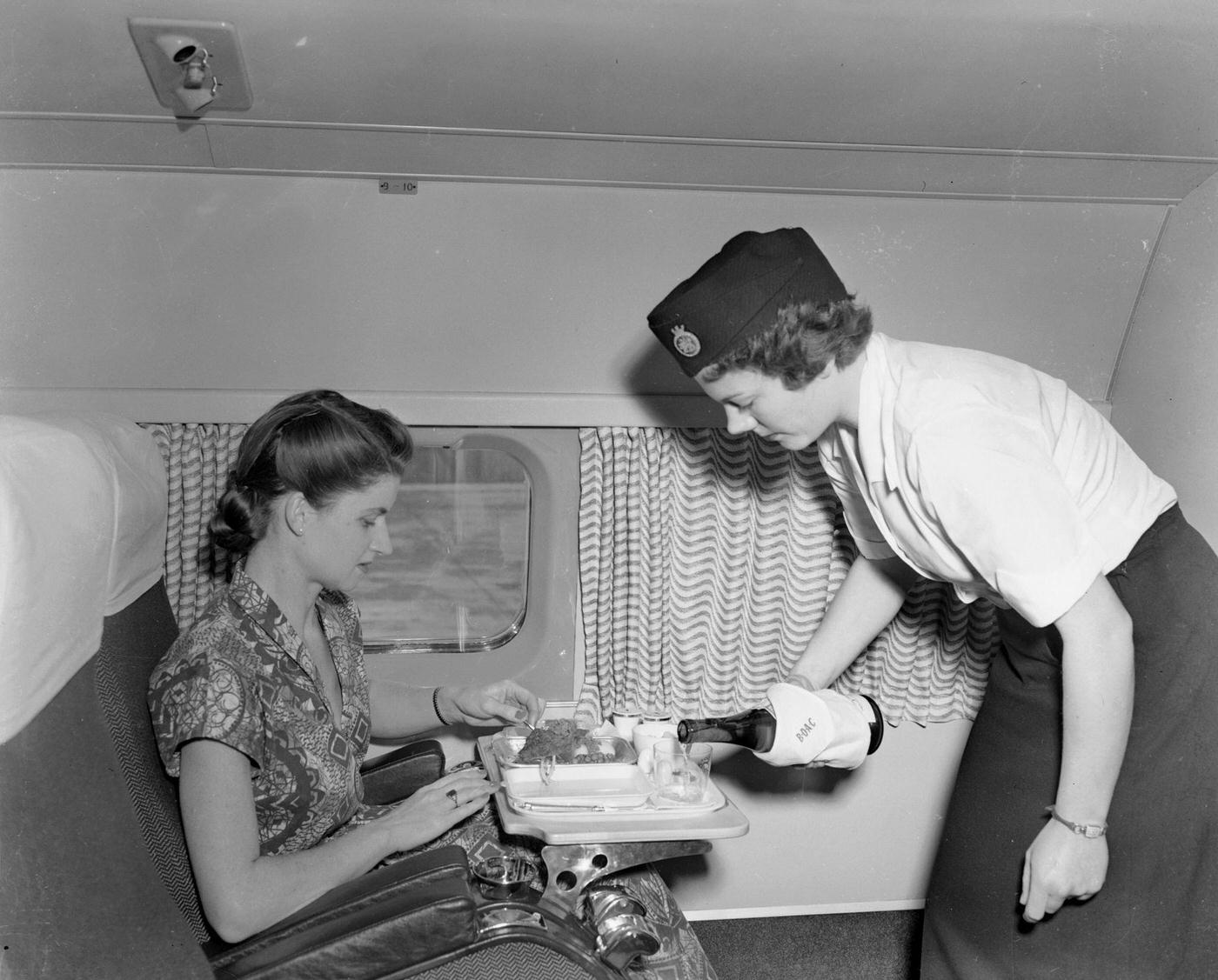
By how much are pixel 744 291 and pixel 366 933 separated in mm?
1323

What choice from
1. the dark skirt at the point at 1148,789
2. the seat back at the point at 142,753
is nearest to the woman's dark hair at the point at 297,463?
the seat back at the point at 142,753

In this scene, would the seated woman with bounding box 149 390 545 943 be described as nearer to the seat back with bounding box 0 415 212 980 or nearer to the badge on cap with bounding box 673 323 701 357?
the seat back with bounding box 0 415 212 980

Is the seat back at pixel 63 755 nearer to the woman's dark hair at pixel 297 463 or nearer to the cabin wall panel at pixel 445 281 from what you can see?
the woman's dark hair at pixel 297 463

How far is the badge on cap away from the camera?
2098 millimetres

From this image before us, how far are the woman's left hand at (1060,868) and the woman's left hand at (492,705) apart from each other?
1.29m

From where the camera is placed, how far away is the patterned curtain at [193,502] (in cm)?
303

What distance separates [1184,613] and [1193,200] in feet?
4.96

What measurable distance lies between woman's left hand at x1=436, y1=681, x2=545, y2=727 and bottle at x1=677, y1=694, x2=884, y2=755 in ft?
1.78

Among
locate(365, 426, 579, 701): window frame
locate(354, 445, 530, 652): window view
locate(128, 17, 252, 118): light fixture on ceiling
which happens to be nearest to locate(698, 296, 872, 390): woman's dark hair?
locate(128, 17, 252, 118): light fixture on ceiling

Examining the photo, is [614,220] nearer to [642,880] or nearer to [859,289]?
[859,289]

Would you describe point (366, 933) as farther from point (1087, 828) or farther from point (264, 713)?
point (1087, 828)

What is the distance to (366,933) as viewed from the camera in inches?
74.1

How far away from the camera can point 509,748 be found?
8.80 feet

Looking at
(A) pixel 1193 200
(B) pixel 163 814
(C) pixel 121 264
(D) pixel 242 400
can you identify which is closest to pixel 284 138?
(C) pixel 121 264
